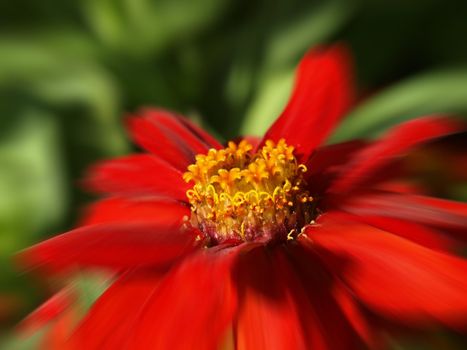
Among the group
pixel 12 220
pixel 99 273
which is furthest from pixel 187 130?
pixel 12 220

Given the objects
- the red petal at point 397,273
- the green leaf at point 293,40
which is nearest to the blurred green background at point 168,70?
the green leaf at point 293,40

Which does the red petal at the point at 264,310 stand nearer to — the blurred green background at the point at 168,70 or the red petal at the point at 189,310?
the red petal at the point at 189,310

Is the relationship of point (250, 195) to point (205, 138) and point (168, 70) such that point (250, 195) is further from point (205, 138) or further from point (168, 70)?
point (168, 70)

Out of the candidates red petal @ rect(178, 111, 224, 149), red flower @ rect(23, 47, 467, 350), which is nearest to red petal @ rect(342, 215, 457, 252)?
Result: red flower @ rect(23, 47, 467, 350)

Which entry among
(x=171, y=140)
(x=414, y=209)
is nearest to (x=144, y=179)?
(x=171, y=140)

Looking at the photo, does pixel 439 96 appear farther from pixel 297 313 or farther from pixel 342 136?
pixel 297 313

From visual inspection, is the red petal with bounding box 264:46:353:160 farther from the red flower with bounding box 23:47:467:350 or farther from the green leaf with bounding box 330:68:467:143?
the green leaf with bounding box 330:68:467:143
